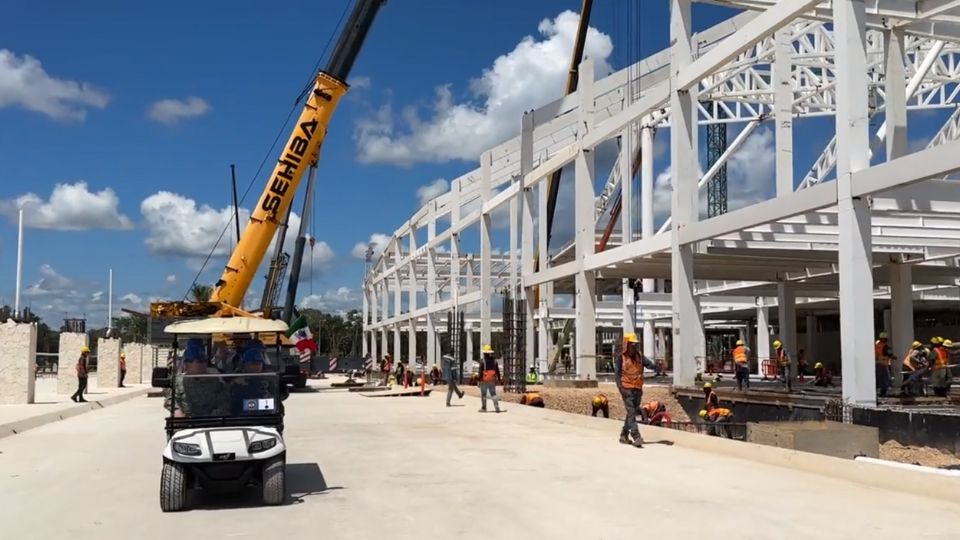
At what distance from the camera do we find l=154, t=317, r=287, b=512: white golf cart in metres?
8.91

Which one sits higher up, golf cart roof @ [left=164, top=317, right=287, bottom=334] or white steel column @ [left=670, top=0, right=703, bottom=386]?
white steel column @ [left=670, top=0, right=703, bottom=386]

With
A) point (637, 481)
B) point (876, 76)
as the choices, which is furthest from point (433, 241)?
point (637, 481)

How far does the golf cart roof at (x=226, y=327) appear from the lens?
9.88m

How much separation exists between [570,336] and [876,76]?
25240mm

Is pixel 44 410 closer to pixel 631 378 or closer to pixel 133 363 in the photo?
pixel 631 378

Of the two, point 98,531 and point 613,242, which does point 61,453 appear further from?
point 613,242

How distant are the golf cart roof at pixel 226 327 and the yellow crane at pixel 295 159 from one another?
55.4 ft

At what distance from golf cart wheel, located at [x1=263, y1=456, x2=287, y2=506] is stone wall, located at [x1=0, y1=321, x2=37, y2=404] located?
61.1 feet

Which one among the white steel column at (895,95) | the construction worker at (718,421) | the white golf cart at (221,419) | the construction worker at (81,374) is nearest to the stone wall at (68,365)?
the construction worker at (81,374)

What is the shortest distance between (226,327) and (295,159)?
63.1 ft

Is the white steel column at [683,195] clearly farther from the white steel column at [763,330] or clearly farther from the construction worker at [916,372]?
the white steel column at [763,330]

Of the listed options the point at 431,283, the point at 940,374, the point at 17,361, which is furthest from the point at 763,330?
the point at 17,361

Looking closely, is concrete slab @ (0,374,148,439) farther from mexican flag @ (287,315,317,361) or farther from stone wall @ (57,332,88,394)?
mexican flag @ (287,315,317,361)

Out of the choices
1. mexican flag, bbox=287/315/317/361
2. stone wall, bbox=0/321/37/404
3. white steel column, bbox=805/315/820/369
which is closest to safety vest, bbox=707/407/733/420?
stone wall, bbox=0/321/37/404
